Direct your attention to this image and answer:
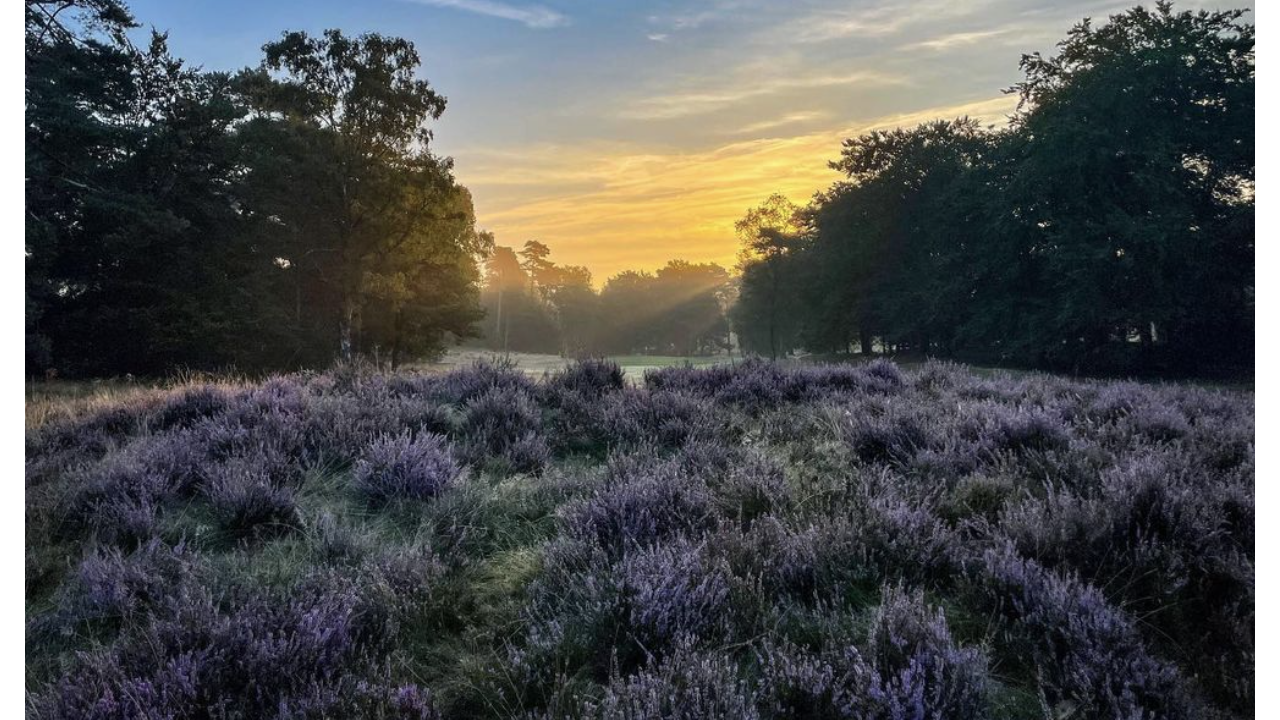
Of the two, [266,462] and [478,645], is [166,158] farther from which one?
[478,645]

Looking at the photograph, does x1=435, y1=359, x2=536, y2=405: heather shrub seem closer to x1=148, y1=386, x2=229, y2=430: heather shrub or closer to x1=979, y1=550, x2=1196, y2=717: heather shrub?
x1=148, y1=386, x2=229, y2=430: heather shrub

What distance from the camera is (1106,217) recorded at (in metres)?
27.7

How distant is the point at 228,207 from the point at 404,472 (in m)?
30.9

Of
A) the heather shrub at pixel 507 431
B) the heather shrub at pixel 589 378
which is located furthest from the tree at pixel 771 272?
the heather shrub at pixel 507 431

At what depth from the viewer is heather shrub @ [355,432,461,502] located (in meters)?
4.53

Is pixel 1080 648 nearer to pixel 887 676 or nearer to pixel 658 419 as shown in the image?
pixel 887 676

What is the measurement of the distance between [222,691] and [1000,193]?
126 ft

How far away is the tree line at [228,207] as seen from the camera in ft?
78.0

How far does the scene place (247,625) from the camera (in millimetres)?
2473

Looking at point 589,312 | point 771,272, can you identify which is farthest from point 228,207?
point 589,312

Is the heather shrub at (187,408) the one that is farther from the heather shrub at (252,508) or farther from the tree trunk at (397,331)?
the tree trunk at (397,331)

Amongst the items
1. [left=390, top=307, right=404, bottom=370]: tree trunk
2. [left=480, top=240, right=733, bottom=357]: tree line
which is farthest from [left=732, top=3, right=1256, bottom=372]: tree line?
[left=480, top=240, right=733, bottom=357]: tree line

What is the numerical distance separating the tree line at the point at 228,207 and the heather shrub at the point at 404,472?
2446 cm

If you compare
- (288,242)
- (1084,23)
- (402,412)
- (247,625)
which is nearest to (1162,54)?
(1084,23)
